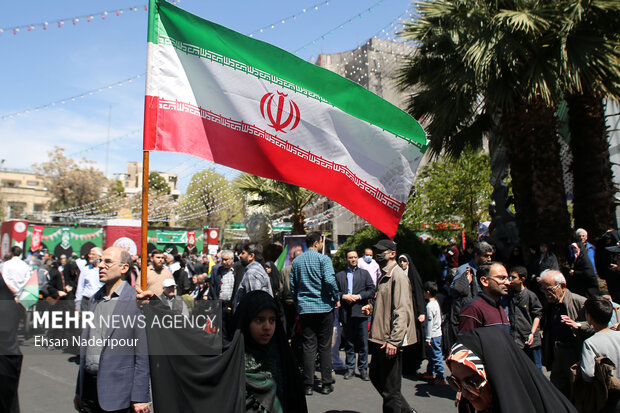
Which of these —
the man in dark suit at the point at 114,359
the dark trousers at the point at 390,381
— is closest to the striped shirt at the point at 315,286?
the dark trousers at the point at 390,381

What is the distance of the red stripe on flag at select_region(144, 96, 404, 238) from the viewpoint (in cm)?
390

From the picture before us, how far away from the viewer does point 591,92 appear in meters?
10.1

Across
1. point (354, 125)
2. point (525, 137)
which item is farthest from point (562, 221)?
point (354, 125)

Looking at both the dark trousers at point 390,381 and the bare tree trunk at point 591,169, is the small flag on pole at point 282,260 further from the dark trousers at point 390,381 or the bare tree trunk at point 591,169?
the bare tree trunk at point 591,169

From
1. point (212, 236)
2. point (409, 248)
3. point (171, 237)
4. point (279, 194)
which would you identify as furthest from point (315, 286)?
point (171, 237)

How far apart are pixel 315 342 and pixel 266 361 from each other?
3013mm

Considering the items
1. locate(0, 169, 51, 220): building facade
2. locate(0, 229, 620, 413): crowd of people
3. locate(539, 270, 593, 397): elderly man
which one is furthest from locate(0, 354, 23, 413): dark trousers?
locate(0, 169, 51, 220): building facade

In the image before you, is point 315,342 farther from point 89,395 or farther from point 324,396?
point 89,395

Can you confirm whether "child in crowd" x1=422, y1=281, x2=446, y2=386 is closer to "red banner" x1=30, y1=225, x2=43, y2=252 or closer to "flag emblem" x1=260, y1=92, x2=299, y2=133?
"flag emblem" x1=260, y1=92, x2=299, y2=133

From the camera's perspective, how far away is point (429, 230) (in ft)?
64.0

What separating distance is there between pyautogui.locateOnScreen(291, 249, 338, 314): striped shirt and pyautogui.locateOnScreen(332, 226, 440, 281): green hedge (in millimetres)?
4251

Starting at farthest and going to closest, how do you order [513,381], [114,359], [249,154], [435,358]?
[435,358]
[249,154]
[114,359]
[513,381]

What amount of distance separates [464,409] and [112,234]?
21968mm

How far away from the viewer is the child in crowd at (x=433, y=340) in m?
6.34
